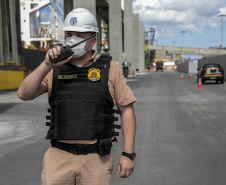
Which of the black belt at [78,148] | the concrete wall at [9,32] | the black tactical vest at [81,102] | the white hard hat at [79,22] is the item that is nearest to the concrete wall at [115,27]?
the concrete wall at [9,32]

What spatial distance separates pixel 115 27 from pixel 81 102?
125 ft

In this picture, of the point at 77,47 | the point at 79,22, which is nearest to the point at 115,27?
the point at 79,22

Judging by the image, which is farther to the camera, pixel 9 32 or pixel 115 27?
pixel 115 27

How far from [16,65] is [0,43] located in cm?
222

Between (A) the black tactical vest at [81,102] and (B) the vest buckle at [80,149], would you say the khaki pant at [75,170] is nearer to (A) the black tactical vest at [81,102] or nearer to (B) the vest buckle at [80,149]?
(B) the vest buckle at [80,149]

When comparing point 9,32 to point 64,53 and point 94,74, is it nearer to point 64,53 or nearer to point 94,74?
point 94,74

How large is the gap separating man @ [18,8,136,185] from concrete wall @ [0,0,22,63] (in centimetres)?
2033

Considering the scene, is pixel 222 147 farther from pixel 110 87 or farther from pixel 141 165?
pixel 110 87

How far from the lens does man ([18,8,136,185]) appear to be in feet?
7.91

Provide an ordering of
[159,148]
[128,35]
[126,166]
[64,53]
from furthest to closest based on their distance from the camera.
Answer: [128,35] → [159,148] → [126,166] → [64,53]

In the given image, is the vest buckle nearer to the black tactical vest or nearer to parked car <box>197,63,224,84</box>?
the black tactical vest

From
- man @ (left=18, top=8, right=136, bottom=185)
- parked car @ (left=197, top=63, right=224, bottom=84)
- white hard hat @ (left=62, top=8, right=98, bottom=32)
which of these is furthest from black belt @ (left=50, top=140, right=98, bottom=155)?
parked car @ (left=197, top=63, right=224, bottom=84)

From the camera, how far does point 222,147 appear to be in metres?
6.57

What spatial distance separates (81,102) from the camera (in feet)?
8.05
